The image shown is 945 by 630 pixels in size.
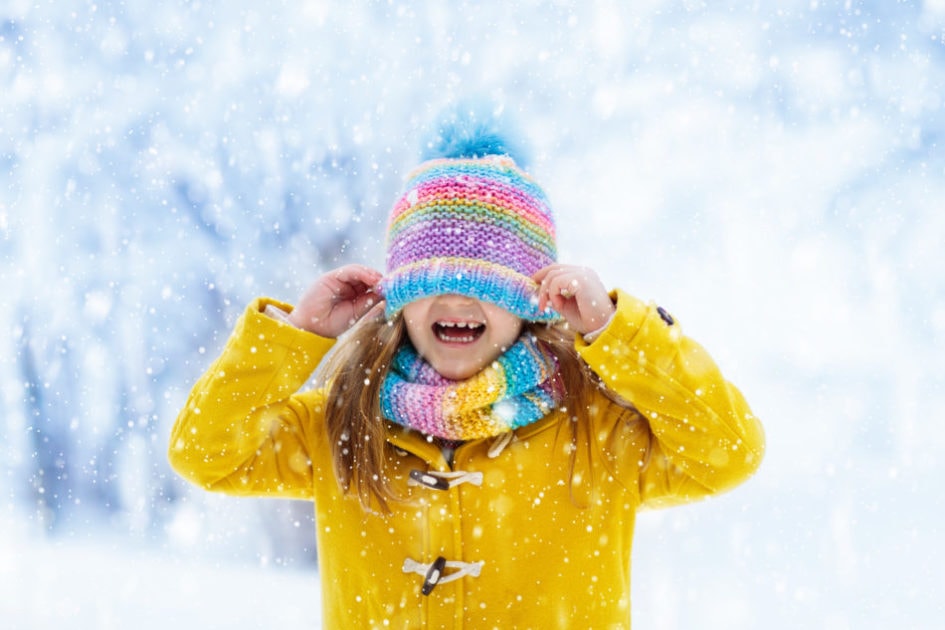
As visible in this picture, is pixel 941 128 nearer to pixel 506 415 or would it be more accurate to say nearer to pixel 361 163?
pixel 361 163

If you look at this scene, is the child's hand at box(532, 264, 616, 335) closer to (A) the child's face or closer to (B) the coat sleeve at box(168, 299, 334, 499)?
(A) the child's face

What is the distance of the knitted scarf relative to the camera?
1.49 metres

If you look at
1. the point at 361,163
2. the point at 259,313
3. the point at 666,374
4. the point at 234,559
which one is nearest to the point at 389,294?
the point at 259,313

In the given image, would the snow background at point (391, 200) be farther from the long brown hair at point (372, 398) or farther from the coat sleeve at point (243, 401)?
the coat sleeve at point (243, 401)

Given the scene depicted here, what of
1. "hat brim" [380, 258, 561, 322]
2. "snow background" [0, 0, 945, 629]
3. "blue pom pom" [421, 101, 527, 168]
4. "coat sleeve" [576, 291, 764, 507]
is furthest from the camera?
"snow background" [0, 0, 945, 629]

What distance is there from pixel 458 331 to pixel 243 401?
41 cm

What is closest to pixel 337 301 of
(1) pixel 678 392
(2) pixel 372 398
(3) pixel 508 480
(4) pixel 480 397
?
(2) pixel 372 398

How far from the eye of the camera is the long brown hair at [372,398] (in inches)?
60.7

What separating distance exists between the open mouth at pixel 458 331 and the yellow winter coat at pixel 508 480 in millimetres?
186

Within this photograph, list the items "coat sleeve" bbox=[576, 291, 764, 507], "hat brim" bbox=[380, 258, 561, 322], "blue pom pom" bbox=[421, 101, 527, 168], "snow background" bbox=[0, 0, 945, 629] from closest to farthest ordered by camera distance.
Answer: "coat sleeve" bbox=[576, 291, 764, 507]
"hat brim" bbox=[380, 258, 561, 322]
"blue pom pom" bbox=[421, 101, 527, 168]
"snow background" bbox=[0, 0, 945, 629]

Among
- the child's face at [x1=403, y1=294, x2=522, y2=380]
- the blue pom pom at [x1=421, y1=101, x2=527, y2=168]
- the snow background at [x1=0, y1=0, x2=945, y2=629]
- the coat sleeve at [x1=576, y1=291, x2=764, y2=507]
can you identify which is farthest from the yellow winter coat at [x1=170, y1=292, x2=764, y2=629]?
the snow background at [x1=0, y1=0, x2=945, y2=629]

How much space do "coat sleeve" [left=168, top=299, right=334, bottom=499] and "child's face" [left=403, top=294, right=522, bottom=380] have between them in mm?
178

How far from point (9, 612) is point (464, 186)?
216 cm

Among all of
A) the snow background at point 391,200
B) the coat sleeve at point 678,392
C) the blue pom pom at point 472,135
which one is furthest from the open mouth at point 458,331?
the snow background at point 391,200
